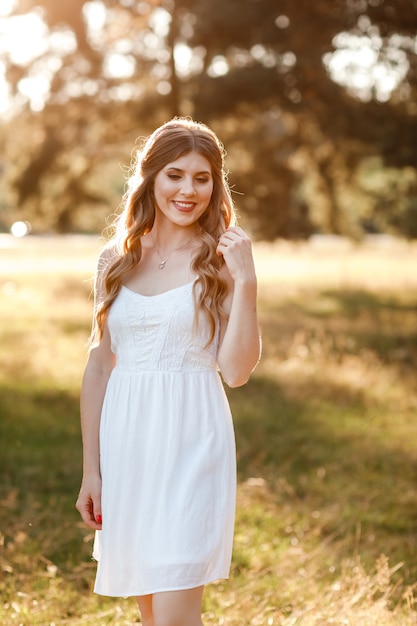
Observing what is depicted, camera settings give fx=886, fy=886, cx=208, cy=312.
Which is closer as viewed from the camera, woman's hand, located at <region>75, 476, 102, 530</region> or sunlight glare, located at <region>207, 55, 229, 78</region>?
woman's hand, located at <region>75, 476, 102, 530</region>

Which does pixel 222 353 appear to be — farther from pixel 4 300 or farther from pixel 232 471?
pixel 4 300

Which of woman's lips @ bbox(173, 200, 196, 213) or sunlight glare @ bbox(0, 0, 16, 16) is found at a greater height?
sunlight glare @ bbox(0, 0, 16, 16)

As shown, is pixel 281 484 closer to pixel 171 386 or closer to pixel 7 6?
pixel 171 386

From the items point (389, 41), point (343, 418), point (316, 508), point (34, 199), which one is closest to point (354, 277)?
point (34, 199)

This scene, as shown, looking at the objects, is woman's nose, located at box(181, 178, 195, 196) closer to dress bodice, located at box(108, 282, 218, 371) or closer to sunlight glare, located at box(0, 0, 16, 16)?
dress bodice, located at box(108, 282, 218, 371)

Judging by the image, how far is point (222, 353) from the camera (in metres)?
3.03

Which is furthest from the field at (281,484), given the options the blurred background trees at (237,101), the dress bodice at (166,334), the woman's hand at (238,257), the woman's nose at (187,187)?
the blurred background trees at (237,101)

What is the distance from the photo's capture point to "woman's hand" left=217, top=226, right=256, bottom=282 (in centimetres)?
297

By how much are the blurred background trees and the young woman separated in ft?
38.3

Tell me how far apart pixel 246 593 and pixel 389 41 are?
12.4m

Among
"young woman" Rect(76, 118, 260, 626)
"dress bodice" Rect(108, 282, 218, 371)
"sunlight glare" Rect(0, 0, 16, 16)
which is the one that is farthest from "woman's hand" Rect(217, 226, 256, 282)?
"sunlight glare" Rect(0, 0, 16, 16)

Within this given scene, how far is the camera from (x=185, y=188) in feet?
10.3

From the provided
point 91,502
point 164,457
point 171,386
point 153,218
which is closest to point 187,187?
point 153,218

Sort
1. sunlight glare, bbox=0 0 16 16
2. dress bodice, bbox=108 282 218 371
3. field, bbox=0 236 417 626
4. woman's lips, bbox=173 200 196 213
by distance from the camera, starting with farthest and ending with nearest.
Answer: sunlight glare, bbox=0 0 16 16
field, bbox=0 236 417 626
woman's lips, bbox=173 200 196 213
dress bodice, bbox=108 282 218 371
